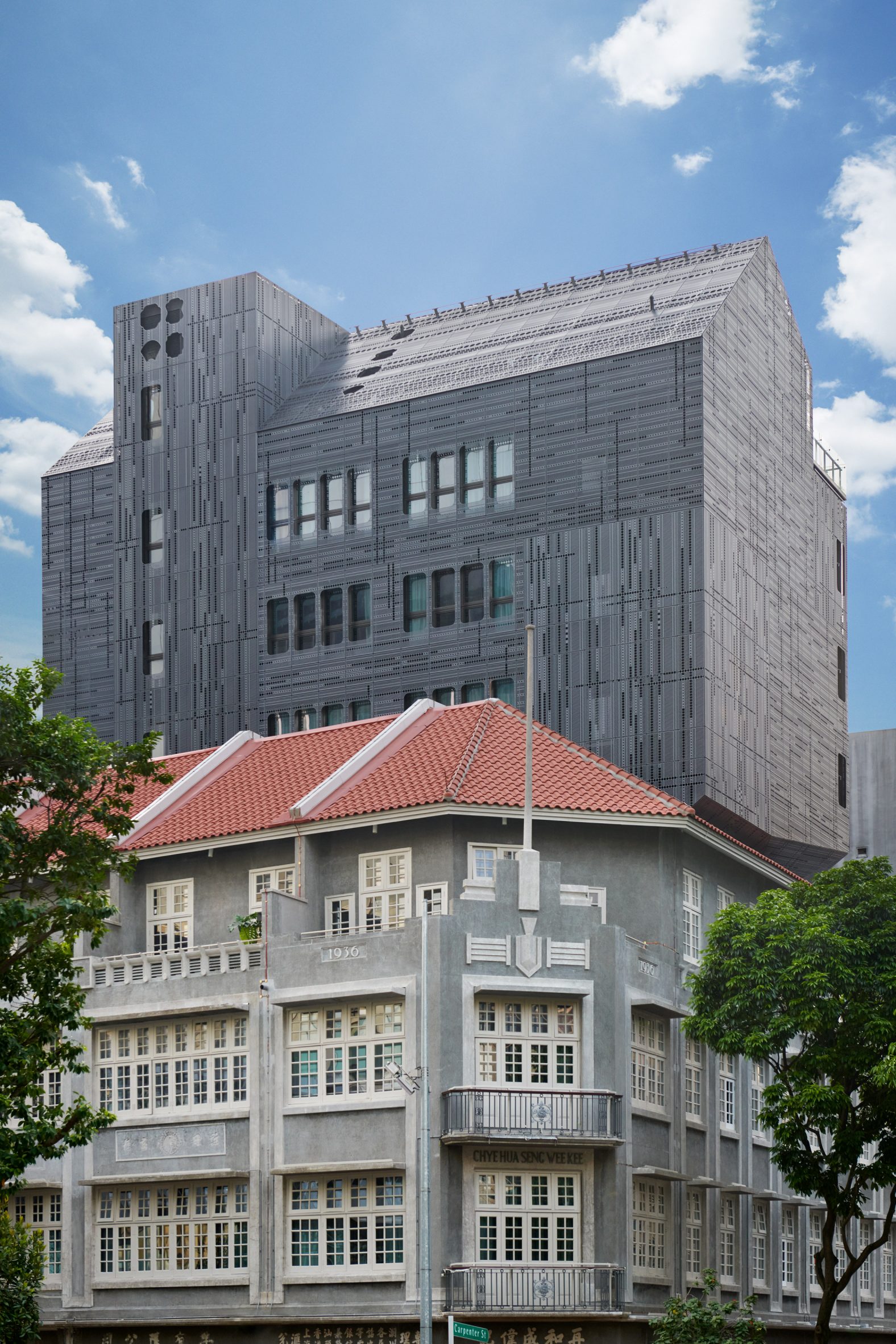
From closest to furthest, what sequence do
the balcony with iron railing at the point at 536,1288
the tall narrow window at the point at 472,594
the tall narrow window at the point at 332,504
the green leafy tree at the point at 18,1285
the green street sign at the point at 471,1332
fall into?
the green street sign at the point at 471,1332 < the balcony with iron railing at the point at 536,1288 < the green leafy tree at the point at 18,1285 < the tall narrow window at the point at 472,594 < the tall narrow window at the point at 332,504

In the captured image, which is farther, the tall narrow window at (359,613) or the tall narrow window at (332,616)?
the tall narrow window at (332,616)

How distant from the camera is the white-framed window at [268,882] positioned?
50062mm

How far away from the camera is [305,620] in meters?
75.1

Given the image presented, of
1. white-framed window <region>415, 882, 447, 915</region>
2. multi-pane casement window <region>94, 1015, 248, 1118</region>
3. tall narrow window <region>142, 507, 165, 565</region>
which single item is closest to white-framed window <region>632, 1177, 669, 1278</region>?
white-framed window <region>415, 882, 447, 915</region>

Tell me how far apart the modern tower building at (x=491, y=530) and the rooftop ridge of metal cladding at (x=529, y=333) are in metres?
0.16

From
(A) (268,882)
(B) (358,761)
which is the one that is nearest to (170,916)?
(A) (268,882)

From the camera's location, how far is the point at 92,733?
4044 cm

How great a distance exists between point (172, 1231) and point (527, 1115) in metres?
9.42

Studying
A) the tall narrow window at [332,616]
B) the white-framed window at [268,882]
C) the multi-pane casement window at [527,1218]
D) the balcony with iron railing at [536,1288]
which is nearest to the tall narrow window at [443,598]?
the tall narrow window at [332,616]

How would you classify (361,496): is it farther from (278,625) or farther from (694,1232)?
(694,1232)

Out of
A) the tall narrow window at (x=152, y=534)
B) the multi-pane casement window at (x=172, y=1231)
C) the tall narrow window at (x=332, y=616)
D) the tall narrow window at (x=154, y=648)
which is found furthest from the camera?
the tall narrow window at (x=152, y=534)

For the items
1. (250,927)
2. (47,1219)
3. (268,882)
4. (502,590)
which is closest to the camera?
(250,927)

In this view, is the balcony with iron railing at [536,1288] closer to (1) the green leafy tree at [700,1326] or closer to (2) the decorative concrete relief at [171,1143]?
(1) the green leafy tree at [700,1326]

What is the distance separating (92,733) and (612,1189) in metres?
15.5
